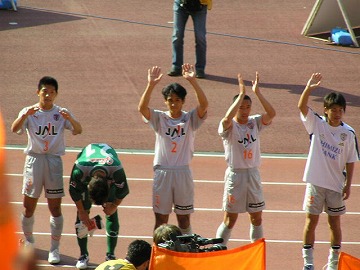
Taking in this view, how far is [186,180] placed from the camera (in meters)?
6.87

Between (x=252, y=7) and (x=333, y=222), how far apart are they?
13.2 metres

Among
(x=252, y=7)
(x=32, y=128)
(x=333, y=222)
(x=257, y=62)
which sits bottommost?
(x=333, y=222)

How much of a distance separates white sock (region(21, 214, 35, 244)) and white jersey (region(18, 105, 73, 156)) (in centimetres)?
65

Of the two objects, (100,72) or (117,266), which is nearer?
(117,266)

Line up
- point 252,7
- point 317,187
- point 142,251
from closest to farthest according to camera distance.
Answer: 1. point 142,251
2. point 317,187
3. point 252,7

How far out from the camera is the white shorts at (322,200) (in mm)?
6812

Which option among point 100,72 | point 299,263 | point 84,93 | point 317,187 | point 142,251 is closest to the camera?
point 142,251

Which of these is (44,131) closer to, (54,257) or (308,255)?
(54,257)

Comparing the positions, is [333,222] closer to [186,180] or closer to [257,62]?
[186,180]

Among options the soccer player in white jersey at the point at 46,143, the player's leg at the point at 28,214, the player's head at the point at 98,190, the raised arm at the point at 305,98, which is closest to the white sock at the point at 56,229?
the soccer player in white jersey at the point at 46,143

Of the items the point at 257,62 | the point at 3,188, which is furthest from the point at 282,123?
the point at 3,188

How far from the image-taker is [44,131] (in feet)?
22.8

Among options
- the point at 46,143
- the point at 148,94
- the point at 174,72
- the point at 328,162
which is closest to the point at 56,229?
the point at 46,143

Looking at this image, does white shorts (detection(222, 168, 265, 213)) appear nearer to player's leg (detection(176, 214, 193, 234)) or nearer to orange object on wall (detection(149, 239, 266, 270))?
player's leg (detection(176, 214, 193, 234))
